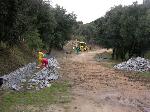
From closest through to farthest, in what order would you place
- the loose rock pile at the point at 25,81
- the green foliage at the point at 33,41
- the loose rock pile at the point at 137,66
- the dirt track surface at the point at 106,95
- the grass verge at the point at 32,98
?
the grass verge at the point at 32,98 < the dirt track surface at the point at 106,95 < the loose rock pile at the point at 25,81 < the loose rock pile at the point at 137,66 < the green foliage at the point at 33,41

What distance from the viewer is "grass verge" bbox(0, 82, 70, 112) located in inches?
730

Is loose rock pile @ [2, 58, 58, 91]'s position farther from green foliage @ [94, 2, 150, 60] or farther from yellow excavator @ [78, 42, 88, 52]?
yellow excavator @ [78, 42, 88, 52]

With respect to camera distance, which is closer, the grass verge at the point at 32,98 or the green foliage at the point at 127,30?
the grass verge at the point at 32,98

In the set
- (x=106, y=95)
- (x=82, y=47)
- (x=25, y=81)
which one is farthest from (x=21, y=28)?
(x=82, y=47)

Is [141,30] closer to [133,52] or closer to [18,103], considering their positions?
[133,52]

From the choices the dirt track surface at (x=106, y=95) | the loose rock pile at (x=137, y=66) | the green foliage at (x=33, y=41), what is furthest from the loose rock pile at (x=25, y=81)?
the green foliage at (x=33, y=41)

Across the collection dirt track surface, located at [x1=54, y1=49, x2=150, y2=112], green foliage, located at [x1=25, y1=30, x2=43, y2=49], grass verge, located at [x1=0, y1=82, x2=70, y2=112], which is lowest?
dirt track surface, located at [x1=54, y1=49, x2=150, y2=112]

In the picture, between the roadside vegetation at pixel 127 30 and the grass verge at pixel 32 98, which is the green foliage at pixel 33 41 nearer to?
the roadside vegetation at pixel 127 30

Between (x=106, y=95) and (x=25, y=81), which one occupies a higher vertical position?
(x=25, y=81)

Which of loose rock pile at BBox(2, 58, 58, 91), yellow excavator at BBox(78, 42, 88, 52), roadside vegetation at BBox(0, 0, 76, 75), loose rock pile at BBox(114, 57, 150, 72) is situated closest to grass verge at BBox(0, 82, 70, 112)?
loose rock pile at BBox(2, 58, 58, 91)

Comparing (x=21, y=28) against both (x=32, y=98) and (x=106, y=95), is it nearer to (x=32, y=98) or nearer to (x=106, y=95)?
(x=32, y=98)

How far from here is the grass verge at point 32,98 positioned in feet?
60.9

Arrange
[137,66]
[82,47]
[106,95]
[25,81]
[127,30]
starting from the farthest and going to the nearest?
1. [82,47]
2. [127,30]
3. [137,66]
4. [25,81]
5. [106,95]

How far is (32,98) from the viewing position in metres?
20.3
